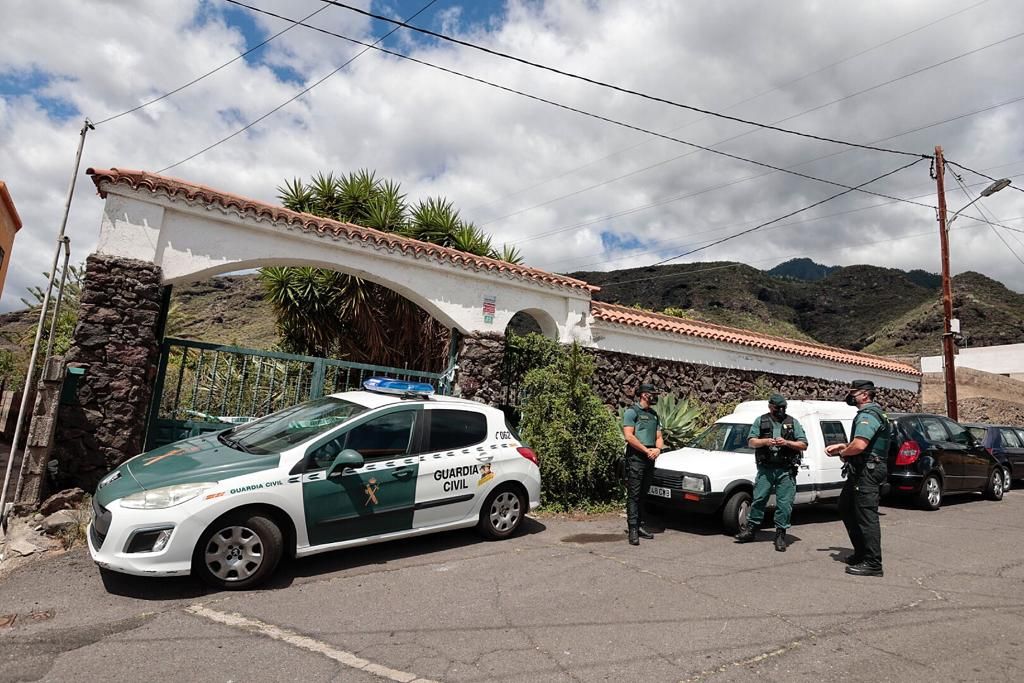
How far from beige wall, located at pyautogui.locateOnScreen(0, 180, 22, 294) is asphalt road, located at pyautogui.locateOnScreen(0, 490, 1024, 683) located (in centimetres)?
839

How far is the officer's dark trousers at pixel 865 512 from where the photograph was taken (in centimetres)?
570

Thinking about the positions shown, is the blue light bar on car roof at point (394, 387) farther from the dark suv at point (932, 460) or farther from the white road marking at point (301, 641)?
the dark suv at point (932, 460)

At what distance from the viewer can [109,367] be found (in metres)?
6.89

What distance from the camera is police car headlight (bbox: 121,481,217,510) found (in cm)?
441

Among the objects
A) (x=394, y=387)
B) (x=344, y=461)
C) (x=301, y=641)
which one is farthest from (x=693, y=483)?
(x=301, y=641)

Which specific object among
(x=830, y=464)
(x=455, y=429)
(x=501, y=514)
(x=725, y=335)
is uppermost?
(x=725, y=335)

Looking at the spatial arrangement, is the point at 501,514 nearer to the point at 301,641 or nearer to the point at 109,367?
the point at 301,641

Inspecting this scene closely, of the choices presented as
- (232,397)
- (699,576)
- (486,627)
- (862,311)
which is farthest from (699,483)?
(862,311)

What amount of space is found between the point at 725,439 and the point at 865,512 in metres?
2.32

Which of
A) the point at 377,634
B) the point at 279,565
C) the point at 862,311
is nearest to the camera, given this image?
the point at 377,634

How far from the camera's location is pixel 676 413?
390 inches

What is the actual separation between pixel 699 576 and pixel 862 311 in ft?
223

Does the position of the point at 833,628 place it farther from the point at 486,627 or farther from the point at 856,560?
the point at 486,627

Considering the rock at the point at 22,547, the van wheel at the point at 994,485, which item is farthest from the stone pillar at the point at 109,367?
the van wheel at the point at 994,485
